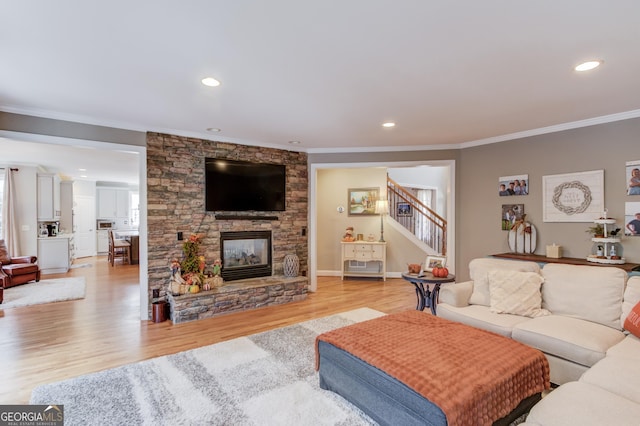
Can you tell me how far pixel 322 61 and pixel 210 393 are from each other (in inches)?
105

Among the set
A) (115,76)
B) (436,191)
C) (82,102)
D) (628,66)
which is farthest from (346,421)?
(436,191)

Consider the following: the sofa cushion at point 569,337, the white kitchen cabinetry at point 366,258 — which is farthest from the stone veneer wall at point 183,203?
the sofa cushion at point 569,337

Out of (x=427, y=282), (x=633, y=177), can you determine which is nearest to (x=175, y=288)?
(x=427, y=282)

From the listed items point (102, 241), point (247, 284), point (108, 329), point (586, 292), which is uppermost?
point (586, 292)

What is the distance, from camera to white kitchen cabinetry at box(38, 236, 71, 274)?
7.56 meters

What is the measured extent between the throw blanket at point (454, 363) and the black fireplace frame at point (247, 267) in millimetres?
2903

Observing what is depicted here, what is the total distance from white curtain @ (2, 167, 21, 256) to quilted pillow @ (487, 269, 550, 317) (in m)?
9.36

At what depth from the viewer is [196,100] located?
3283 millimetres

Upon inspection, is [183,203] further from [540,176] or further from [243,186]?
[540,176]

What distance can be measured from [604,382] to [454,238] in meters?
3.59

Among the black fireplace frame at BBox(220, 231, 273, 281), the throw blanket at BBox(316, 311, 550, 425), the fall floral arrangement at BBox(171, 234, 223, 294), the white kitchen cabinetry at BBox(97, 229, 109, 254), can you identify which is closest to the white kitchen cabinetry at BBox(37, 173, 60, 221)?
the white kitchen cabinetry at BBox(97, 229, 109, 254)

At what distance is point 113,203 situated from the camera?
11328 mm

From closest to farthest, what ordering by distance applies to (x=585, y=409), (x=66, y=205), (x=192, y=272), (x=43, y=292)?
(x=585, y=409)
(x=192, y=272)
(x=43, y=292)
(x=66, y=205)

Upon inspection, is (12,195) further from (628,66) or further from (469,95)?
(628,66)
